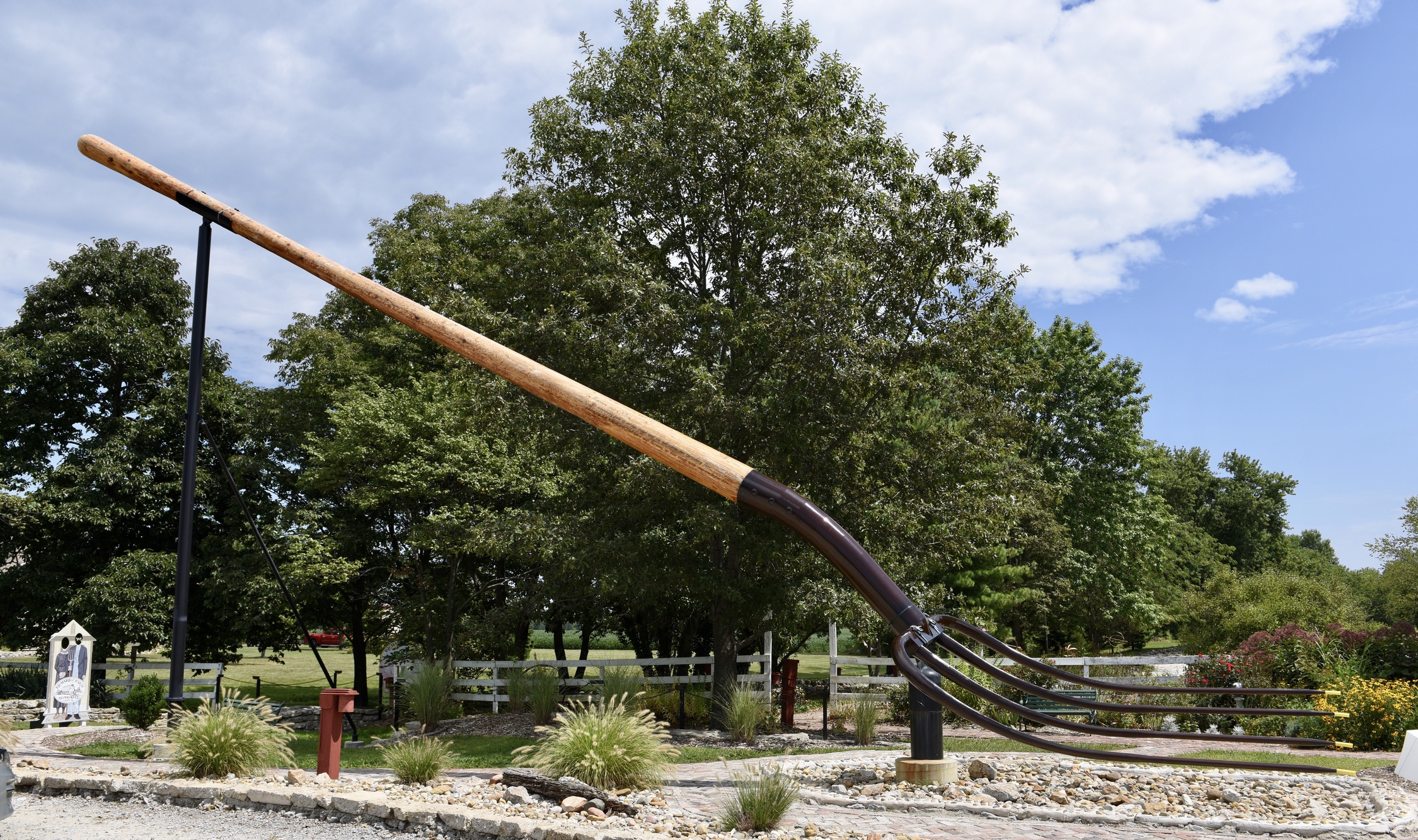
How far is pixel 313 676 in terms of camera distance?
4384cm

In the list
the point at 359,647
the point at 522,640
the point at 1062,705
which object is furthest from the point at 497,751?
the point at 359,647

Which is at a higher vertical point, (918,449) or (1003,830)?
(918,449)

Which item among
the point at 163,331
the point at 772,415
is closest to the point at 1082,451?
the point at 772,415

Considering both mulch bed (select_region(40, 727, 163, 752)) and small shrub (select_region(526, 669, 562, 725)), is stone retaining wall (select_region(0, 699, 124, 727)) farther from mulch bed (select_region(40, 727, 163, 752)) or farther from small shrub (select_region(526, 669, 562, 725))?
small shrub (select_region(526, 669, 562, 725))

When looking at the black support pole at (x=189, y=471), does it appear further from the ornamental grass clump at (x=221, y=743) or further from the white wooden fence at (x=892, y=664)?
the white wooden fence at (x=892, y=664)

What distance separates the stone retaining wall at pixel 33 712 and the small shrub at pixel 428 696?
5.46 m

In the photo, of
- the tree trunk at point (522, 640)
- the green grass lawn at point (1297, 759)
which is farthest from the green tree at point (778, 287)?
the tree trunk at point (522, 640)

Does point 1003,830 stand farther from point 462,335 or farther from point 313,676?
point 313,676

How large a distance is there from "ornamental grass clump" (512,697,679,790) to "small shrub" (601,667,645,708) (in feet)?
18.7

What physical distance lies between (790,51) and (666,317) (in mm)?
5342

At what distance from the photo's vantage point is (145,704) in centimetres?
1362

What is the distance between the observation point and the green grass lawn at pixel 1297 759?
9.73 meters

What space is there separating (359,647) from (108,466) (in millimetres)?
7727

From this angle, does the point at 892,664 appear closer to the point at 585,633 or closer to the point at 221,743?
the point at 221,743
